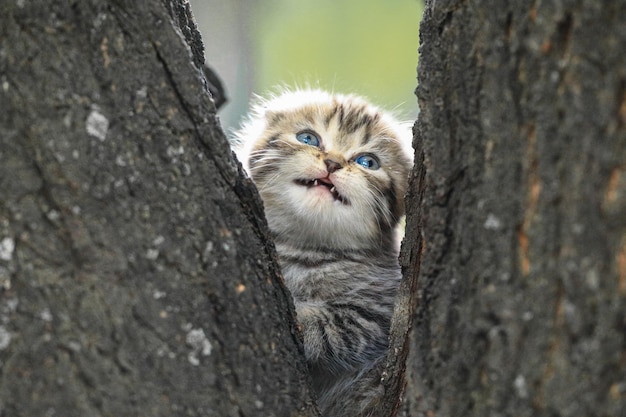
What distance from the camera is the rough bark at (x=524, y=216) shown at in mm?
1177

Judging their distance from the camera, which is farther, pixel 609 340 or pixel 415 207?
pixel 415 207

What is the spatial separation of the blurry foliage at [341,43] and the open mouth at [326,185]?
2.75 m

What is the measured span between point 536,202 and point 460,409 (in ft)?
1.31

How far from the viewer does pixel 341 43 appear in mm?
5703

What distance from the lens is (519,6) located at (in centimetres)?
128

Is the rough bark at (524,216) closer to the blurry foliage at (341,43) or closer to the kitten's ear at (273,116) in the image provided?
the kitten's ear at (273,116)

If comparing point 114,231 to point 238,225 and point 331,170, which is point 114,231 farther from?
point 331,170

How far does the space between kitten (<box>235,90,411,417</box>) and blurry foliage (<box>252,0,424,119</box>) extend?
2475 millimetres

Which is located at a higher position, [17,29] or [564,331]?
[17,29]

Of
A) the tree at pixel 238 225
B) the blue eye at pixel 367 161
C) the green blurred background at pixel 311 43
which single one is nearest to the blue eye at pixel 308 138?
the blue eye at pixel 367 161

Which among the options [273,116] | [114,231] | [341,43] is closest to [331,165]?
[273,116]

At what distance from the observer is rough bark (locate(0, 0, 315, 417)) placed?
1324 mm

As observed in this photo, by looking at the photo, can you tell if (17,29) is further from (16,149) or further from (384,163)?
(384,163)

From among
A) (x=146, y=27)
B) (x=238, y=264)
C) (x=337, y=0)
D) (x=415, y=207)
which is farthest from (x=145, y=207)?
(x=337, y=0)
